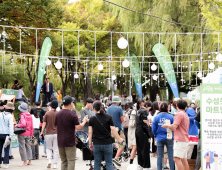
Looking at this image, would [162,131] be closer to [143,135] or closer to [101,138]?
[143,135]

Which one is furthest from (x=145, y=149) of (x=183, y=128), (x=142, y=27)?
(x=142, y=27)

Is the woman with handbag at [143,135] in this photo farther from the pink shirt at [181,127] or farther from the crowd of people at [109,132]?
the pink shirt at [181,127]

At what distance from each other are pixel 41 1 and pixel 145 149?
40.0ft

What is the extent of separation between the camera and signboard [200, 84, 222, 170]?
522 centimetres

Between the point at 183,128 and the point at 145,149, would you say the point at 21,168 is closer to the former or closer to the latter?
the point at 145,149

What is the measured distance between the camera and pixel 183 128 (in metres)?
6.89

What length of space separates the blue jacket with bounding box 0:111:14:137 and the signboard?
5.70m

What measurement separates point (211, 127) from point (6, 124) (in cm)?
589

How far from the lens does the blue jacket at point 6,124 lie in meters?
8.93

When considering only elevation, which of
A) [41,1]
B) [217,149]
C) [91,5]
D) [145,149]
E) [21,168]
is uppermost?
[91,5]

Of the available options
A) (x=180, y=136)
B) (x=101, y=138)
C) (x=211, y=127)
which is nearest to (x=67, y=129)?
(x=101, y=138)

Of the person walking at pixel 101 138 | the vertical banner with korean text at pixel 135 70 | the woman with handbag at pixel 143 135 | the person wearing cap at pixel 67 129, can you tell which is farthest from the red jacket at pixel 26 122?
the vertical banner with korean text at pixel 135 70

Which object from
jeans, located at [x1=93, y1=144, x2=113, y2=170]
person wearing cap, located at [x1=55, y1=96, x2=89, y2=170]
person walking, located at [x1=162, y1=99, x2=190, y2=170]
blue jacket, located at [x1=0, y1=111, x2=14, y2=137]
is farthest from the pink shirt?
blue jacket, located at [x1=0, y1=111, x2=14, y2=137]

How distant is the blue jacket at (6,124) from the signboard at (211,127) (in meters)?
5.70
